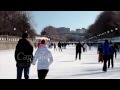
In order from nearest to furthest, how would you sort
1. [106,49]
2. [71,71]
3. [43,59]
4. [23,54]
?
[43,59]
[23,54]
[106,49]
[71,71]

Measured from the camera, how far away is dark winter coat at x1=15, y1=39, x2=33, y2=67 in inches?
376

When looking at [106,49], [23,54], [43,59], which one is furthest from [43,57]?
[106,49]

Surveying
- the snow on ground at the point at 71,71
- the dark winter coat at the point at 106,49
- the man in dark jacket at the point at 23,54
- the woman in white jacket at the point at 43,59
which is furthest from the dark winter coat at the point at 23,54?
the dark winter coat at the point at 106,49

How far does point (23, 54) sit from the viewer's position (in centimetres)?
959

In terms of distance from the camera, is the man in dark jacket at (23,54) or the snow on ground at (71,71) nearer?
the man in dark jacket at (23,54)

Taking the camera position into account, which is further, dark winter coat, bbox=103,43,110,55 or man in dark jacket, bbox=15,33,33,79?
dark winter coat, bbox=103,43,110,55

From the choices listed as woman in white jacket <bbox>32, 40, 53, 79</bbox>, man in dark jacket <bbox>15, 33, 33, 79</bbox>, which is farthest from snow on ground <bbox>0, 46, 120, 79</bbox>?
woman in white jacket <bbox>32, 40, 53, 79</bbox>

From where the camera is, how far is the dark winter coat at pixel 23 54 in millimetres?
9539

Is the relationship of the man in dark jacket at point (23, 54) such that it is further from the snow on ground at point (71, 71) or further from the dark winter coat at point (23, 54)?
the snow on ground at point (71, 71)

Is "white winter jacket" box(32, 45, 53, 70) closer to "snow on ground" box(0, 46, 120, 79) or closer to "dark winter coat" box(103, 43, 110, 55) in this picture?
"snow on ground" box(0, 46, 120, 79)

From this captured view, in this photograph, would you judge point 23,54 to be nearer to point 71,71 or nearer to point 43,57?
point 43,57

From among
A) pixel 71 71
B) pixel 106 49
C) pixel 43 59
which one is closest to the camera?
pixel 43 59
